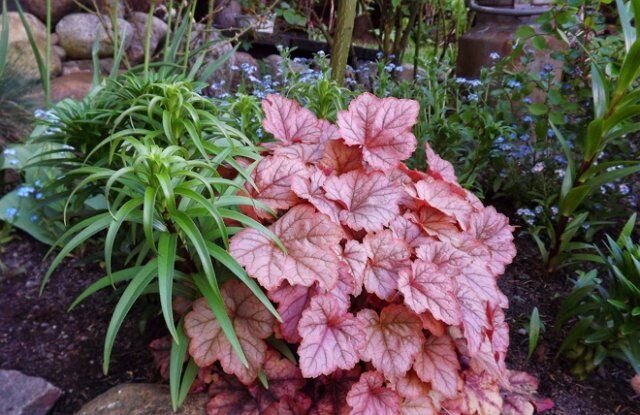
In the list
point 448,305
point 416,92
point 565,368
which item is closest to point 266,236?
point 448,305

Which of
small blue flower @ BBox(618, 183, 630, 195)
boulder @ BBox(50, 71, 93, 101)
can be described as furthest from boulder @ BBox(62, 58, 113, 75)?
small blue flower @ BBox(618, 183, 630, 195)

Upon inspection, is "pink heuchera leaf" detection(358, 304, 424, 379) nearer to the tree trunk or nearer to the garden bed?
the garden bed

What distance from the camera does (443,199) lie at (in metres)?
1.69

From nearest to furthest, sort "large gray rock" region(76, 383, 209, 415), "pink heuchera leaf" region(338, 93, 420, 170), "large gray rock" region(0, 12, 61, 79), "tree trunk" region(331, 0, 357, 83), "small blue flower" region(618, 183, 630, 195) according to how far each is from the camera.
Answer: 1. "large gray rock" region(76, 383, 209, 415)
2. "pink heuchera leaf" region(338, 93, 420, 170)
3. "small blue flower" region(618, 183, 630, 195)
4. "tree trunk" region(331, 0, 357, 83)
5. "large gray rock" region(0, 12, 61, 79)

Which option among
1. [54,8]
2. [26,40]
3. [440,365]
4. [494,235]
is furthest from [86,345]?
[54,8]

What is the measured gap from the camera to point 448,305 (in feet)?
4.58

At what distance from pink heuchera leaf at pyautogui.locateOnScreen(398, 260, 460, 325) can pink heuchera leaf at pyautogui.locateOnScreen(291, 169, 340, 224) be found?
0.83 ft

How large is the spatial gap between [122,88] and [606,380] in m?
1.95

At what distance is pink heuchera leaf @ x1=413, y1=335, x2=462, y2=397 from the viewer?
4.82ft

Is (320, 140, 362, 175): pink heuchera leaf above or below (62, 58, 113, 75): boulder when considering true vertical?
above

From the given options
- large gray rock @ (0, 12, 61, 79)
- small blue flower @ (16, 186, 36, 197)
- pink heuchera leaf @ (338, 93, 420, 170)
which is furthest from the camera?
large gray rock @ (0, 12, 61, 79)

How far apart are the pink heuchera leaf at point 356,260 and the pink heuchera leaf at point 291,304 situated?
4.4 inches

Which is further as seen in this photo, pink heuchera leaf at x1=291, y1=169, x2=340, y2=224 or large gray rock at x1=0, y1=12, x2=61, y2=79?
large gray rock at x1=0, y1=12, x2=61, y2=79

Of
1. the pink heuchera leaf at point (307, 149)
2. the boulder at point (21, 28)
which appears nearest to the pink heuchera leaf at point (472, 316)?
the pink heuchera leaf at point (307, 149)
